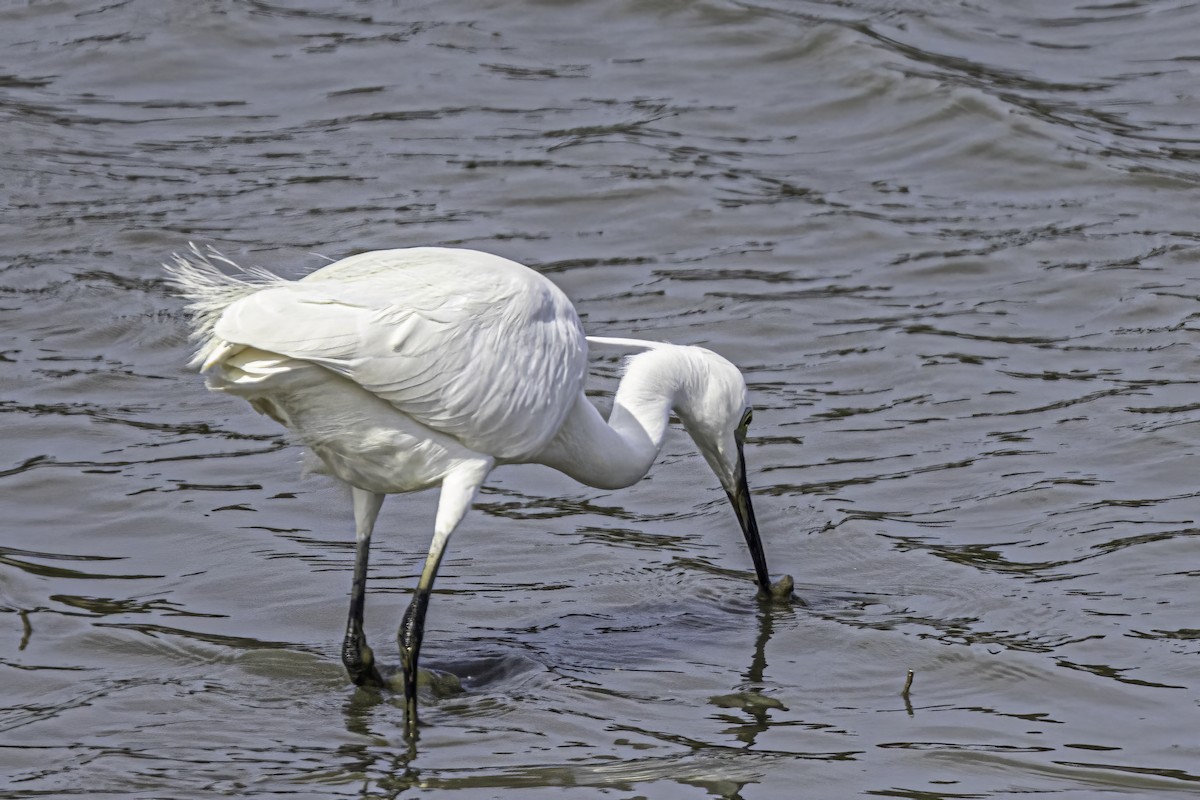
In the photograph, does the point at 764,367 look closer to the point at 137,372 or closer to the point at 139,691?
the point at 137,372

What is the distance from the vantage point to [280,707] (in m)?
6.21

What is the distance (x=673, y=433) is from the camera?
9.66m

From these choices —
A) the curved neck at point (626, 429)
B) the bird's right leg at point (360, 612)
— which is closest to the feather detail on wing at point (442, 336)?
the curved neck at point (626, 429)

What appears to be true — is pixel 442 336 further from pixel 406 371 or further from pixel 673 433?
pixel 673 433

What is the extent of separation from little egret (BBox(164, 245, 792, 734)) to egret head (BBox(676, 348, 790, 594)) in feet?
2.67

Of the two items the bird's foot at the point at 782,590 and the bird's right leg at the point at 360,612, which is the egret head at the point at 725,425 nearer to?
the bird's foot at the point at 782,590

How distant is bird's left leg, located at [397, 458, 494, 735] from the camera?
6.18 meters

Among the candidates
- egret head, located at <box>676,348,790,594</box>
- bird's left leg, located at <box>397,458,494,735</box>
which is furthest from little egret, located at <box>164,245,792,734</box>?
egret head, located at <box>676,348,790,594</box>

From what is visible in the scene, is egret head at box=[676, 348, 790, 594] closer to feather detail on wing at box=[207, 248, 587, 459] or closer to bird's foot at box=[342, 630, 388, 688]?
feather detail on wing at box=[207, 248, 587, 459]

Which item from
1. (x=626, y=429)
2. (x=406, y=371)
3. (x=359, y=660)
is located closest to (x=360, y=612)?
(x=359, y=660)

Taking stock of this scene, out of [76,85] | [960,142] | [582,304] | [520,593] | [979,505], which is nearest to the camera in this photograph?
[520,593]

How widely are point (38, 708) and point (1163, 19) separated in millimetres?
12740

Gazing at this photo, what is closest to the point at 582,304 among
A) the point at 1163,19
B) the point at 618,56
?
the point at 618,56

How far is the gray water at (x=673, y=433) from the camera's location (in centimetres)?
608
